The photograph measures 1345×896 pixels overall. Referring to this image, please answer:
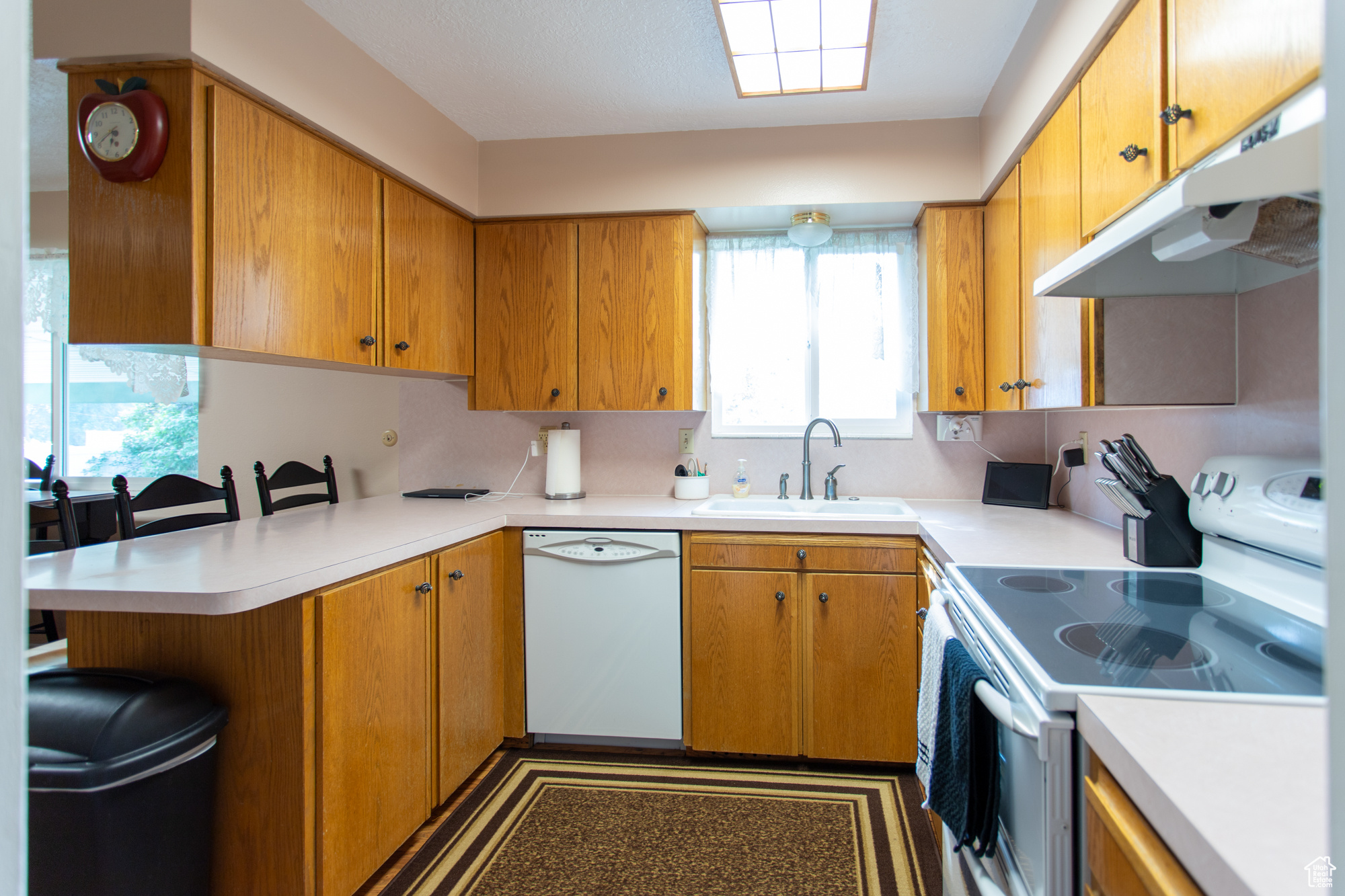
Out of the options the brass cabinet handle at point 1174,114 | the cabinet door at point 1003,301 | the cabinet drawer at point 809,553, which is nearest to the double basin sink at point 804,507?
the cabinet drawer at point 809,553

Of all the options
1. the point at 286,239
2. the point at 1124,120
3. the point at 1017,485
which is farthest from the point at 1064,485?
the point at 286,239

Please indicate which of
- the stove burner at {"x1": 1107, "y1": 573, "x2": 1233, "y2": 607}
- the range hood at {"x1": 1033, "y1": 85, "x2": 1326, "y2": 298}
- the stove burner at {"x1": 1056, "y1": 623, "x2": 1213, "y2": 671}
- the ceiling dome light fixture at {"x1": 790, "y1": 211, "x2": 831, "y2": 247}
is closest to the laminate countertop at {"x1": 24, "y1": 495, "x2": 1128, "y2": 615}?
the stove burner at {"x1": 1107, "y1": 573, "x2": 1233, "y2": 607}

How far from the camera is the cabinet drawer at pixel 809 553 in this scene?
2.28 meters

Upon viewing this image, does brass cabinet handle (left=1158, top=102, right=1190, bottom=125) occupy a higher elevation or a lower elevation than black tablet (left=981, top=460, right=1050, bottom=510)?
higher

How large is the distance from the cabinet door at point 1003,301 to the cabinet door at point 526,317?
1.53 meters

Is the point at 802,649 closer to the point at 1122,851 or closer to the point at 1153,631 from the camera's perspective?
the point at 1153,631

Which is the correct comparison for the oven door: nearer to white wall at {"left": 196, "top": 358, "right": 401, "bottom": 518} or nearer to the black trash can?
the black trash can

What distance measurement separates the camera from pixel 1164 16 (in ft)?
4.09

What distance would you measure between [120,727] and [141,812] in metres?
0.18

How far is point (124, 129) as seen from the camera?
1579mm

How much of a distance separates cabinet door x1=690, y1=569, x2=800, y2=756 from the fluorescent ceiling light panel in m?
1.60

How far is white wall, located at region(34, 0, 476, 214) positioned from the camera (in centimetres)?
157

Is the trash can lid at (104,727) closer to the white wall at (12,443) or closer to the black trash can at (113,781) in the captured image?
the black trash can at (113,781)

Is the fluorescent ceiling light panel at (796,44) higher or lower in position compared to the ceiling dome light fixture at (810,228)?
higher
